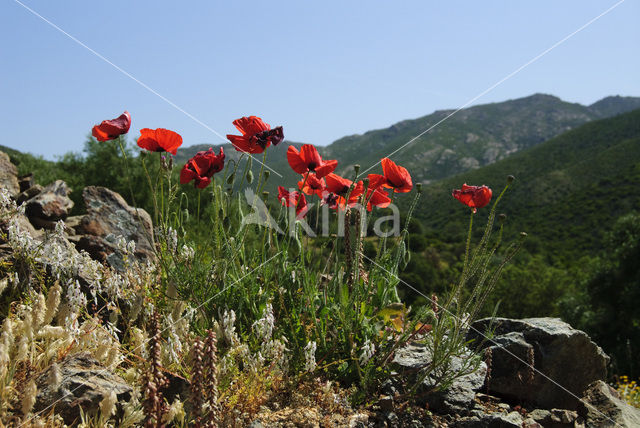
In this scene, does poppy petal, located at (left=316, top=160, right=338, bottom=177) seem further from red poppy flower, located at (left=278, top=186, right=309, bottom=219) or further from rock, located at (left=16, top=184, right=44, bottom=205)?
rock, located at (left=16, top=184, right=44, bottom=205)

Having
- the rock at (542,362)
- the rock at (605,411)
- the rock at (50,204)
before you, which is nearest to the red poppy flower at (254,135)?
the rock at (542,362)

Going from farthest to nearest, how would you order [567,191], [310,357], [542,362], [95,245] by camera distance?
[567,191] → [95,245] → [542,362] → [310,357]

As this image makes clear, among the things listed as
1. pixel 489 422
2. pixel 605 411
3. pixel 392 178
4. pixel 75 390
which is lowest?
pixel 605 411

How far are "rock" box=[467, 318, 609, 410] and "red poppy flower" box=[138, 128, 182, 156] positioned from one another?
3417 millimetres

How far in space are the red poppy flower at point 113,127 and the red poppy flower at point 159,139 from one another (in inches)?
9.5

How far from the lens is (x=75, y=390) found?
9.89ft

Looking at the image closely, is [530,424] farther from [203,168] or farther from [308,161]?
[203,168]

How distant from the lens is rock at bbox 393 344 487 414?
12.8 ft

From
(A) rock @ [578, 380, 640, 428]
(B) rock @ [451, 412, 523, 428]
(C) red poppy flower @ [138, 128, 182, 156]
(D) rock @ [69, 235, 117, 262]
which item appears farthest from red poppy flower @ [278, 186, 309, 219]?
(A) rock @ [578, 380, 640, 428]

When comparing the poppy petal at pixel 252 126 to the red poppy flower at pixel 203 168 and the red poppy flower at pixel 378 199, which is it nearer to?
the red poppy flower at pixel 203 168

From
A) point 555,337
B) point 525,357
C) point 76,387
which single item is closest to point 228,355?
point 76,387

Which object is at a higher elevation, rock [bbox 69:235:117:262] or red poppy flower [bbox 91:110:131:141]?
red poppy flower [bbox 91:110:131:141]

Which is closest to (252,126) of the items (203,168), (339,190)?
(203,168)

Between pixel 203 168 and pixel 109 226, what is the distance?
237 cm
